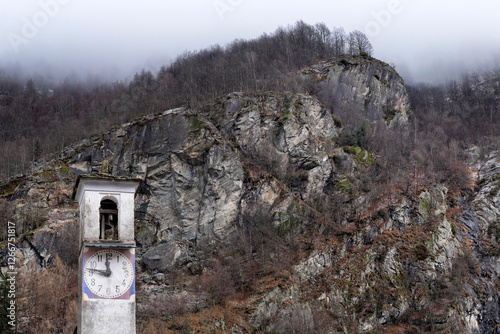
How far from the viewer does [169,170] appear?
2172 inches

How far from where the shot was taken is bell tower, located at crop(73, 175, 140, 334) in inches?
806

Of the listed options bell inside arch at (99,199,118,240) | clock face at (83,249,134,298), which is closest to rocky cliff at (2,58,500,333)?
bell inside arch at (99,199,118,240)

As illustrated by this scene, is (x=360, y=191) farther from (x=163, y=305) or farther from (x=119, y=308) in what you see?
(x=119, y=308)

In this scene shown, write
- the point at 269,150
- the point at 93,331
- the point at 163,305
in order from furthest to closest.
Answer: the point at 269,150
the point at 163,305
the point at 93,331

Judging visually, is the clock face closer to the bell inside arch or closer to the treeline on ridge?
the bell inside arch

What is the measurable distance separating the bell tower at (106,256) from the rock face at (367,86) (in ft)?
169

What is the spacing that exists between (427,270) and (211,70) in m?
42.9

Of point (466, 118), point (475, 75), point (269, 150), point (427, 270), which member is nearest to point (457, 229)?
point (427, 270)

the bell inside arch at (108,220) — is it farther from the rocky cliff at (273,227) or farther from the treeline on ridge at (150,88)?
the treeline on ridge at (150,88)

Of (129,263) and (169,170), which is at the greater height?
(169,170)

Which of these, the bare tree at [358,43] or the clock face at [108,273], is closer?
the clock face at [108,273]

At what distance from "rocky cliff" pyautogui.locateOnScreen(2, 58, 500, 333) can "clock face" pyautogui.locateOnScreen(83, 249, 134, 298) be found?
21013 mm

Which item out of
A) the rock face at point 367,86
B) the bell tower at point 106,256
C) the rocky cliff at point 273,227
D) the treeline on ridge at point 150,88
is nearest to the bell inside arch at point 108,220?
the bell tower at point 106,256

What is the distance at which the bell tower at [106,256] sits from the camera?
67.2ft
